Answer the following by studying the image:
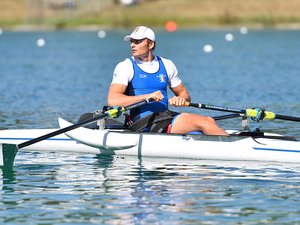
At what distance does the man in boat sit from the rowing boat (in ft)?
0.53

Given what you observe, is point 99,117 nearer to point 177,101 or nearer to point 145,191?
point 177,101

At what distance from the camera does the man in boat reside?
16453mm

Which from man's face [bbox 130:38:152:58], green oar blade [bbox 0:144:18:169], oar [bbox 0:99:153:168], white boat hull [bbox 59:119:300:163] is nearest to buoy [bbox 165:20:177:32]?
white boat hull [bbox 59:119:300:163]

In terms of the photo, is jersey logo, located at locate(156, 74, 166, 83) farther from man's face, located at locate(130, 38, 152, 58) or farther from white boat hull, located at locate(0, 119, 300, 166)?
white boat hull, located at locate(0, 119, 300, 166)

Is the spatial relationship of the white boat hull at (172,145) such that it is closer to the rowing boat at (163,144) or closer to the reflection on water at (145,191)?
the rowing boat at (163,144)

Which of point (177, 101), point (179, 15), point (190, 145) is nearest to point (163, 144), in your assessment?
point (190, 145)

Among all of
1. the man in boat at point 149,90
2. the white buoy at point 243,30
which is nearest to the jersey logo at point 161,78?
the man in boat at point 149,90

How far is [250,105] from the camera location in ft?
88.9

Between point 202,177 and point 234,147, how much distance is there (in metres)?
1.25

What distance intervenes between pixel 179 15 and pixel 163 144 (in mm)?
88230

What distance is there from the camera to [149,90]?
656 inches

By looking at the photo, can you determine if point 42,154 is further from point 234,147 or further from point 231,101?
point 231,101

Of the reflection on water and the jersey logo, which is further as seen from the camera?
the jersey logo

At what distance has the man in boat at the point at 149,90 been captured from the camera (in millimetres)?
16453
